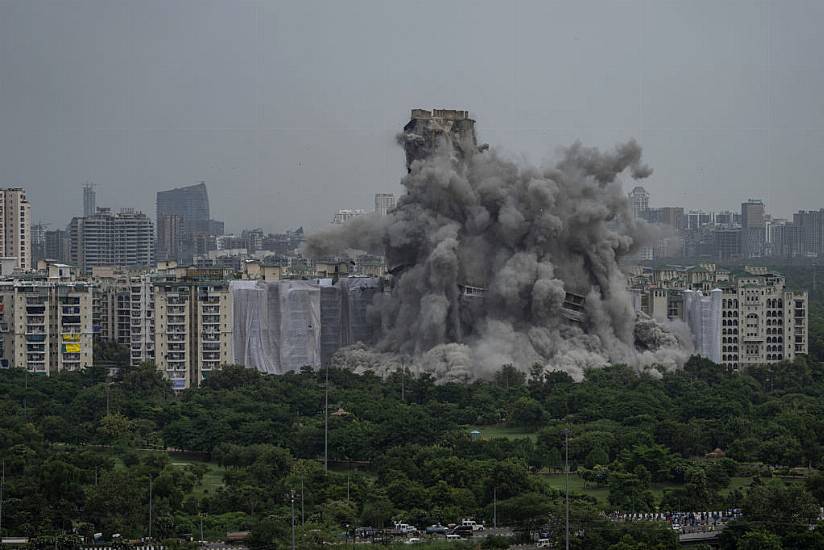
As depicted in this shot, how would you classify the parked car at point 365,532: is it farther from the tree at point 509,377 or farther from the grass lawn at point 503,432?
the tree at point 509,377

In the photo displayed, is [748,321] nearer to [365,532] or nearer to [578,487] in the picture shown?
[578,487]

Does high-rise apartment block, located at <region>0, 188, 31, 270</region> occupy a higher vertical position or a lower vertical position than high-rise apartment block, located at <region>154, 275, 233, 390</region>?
higher

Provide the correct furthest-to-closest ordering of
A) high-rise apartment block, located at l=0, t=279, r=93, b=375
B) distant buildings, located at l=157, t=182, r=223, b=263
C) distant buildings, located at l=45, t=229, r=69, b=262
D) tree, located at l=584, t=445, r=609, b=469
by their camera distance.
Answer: distant buildings, located at l=157, t=182, r=223, b=263, distant buildings, located at l=45, t=229, r=69, b=262, high-rise apartment block, located at l=0, t=279, r=93, b=375, tree, located at l=584, t=445, r=609, b=469

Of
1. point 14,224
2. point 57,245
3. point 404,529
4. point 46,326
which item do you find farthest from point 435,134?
point 57,245

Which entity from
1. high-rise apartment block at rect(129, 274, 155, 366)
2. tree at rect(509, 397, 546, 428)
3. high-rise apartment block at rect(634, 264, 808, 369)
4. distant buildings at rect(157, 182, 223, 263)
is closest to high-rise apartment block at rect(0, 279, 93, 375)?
high-rise apartment block at rect(129, 274, 155, 366)

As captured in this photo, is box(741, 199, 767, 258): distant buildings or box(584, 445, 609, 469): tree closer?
box(584, 445, 609, 469): tree

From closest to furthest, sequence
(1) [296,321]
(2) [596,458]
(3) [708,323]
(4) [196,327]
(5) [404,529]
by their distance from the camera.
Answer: (5) [404,529], (2) [596,458], (4) [196,327], (1) [296,321], (3) [708,323]

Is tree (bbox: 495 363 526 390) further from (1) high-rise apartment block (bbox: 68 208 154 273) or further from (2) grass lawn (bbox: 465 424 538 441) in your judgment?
(1) high-rise apartment block (bbox: 68 208 154 273)
